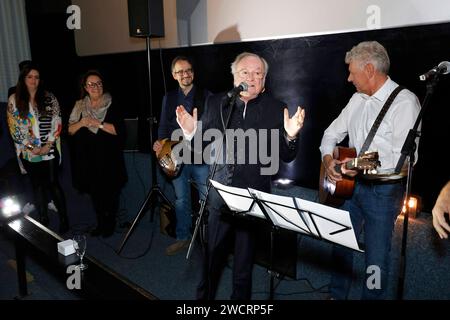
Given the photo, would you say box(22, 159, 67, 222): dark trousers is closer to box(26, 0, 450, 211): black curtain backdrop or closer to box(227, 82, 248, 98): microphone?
box(26, 0, 450, 211): black curtain backdrop

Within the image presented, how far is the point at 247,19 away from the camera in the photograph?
3.31m

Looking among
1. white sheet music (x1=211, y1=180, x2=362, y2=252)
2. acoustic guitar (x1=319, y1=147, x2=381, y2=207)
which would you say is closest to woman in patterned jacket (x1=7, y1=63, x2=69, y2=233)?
white sheet music (x1=211, y1=180, x2=362, y2=252)

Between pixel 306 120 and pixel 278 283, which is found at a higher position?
pixel 306 120

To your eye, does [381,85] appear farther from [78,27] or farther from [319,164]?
[78,27]

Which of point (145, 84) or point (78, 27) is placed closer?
point (145, 84)

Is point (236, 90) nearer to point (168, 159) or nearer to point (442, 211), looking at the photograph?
point (442, 211)

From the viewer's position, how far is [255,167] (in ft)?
7.62

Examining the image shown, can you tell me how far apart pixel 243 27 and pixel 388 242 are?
2210mm

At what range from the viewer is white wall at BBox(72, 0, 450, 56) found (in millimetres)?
2371

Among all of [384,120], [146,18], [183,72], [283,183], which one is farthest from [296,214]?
[146,18]

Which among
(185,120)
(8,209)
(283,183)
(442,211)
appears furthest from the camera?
(283,183)

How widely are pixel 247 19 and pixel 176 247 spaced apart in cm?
225
